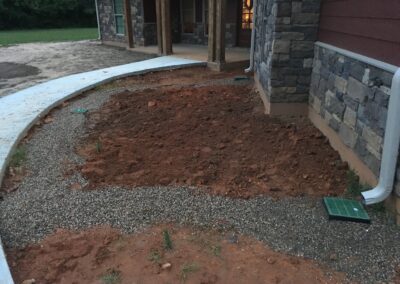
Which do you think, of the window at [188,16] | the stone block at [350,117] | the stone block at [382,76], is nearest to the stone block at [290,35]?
the stone block at [350,117]

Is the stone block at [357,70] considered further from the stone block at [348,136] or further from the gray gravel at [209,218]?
the gray gravel at [209,218]

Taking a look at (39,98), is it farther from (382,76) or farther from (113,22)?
(113,22)

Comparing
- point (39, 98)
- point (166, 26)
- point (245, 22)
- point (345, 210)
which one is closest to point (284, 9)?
point (345, 210)

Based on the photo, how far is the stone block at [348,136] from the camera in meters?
3.50

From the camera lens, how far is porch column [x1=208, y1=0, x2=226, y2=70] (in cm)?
836

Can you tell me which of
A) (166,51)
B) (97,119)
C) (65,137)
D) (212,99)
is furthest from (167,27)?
(65,137)

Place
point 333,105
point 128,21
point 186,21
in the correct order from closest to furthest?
point 333,105 < point 128,21 < point 186,21

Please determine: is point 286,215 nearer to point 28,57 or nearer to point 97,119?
point 97,119

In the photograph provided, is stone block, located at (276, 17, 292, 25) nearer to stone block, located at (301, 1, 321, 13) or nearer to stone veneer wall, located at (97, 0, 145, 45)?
stone block, located at (301, 1, 321, 13)

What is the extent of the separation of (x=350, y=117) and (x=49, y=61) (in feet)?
34.6

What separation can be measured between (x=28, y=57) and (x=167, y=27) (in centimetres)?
554

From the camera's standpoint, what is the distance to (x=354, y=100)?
3.49 metres

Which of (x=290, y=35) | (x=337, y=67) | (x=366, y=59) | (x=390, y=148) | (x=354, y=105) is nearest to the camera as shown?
(x=390, y=148)

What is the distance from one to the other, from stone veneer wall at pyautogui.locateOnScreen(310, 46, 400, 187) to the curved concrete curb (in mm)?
2939
